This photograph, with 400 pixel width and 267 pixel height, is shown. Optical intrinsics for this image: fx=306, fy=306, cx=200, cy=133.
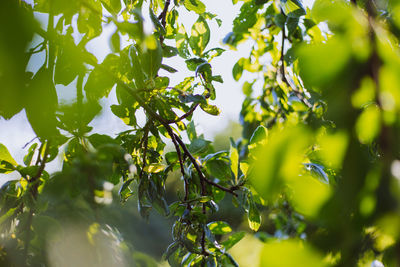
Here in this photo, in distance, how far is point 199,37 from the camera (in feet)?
1.90

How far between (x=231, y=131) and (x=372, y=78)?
356 centimetres

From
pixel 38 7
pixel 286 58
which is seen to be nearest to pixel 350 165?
pixel 38 7

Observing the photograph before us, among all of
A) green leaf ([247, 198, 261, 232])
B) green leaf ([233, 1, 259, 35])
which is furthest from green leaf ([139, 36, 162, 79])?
green leaf ([233, 1, 259, 35])

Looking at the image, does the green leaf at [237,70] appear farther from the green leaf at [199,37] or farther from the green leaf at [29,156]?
the green leaf at [29,156]

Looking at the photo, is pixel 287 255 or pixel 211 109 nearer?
→ pixel 287 255

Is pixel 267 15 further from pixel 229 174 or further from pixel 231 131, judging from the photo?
pixel 231 131

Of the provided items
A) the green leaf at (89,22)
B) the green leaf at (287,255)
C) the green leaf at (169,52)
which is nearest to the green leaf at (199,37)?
the green leaf at (169,52)

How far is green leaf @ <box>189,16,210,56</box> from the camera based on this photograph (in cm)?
57

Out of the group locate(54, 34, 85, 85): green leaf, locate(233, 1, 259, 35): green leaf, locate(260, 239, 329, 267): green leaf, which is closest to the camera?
locate(260, 239, 329, 267): green leaf

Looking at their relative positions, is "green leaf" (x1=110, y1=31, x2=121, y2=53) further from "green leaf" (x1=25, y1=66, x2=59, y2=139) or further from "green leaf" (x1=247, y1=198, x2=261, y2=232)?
"green leaf" (x1=247, y1=198, x2=261, y2=232)

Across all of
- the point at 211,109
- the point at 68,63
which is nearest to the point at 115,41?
the point at 68,63

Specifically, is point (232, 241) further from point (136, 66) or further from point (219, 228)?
point (136, 66)

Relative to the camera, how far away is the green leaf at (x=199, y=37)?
57cm

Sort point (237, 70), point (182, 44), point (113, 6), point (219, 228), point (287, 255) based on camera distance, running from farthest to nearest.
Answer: point (237, 70)
point (182, 44)
point (219, 228)
point (113, 6)
point (287, 255)
